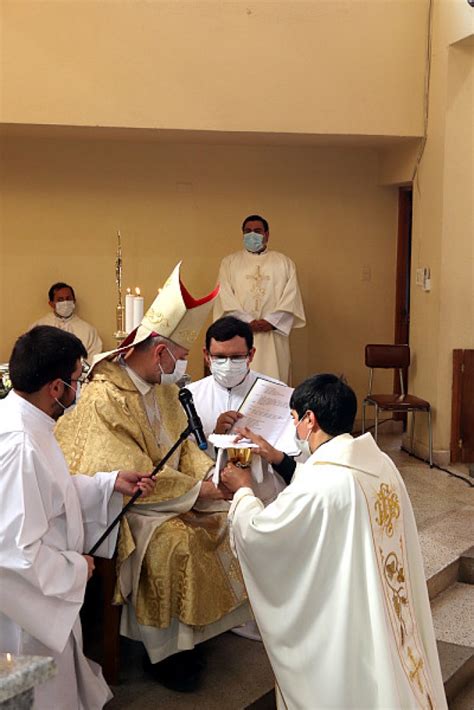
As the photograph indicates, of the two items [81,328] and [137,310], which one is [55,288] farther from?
[137,310]

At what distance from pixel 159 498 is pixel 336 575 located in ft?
2.87

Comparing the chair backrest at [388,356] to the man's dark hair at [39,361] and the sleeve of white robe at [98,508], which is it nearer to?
the sleeve of white robe at [98,508]

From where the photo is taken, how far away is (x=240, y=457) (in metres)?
3.44

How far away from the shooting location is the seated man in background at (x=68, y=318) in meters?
7.99

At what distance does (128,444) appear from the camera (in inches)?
136

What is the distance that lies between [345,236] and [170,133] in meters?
1.93

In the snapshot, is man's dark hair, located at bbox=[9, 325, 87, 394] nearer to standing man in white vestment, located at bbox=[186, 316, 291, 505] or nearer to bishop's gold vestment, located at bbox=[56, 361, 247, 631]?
bishop's gold vestment, located at bbox=[56, 361, 247, 631]

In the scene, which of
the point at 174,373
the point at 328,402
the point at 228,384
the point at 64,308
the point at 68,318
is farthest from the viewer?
the point at 68,318

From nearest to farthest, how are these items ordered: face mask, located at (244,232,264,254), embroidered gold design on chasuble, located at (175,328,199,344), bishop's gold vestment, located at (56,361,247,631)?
bishop's gold vestment, located at (56,361,247,631) → embroidered gold design on chasuble, located at (175,328,199,344) → face mask, located at (244,232,264,254)

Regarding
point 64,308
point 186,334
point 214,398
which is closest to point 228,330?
point 214,398

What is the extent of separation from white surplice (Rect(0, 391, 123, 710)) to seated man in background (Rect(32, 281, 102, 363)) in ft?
16.6

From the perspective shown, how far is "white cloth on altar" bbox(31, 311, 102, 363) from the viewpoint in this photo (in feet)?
26.3

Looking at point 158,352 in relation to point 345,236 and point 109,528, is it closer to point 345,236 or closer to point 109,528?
point 109,528

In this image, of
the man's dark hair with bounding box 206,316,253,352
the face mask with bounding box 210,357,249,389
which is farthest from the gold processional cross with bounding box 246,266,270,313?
the man's dark hair with bounding box 206,316,253,352
